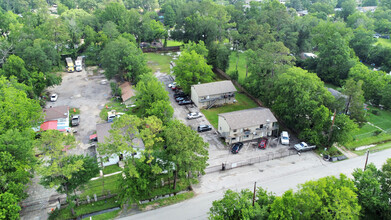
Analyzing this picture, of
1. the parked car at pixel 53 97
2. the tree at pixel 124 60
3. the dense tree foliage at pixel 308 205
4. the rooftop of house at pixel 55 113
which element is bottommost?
the parked car at pixel 53 97

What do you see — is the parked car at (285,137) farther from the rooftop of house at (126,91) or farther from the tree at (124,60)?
the tree at (124,60)

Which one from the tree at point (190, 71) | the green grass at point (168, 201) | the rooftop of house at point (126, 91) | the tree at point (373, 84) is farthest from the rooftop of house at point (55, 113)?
the tree at point (373, 84)

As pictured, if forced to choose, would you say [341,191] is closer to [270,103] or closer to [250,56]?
[270,103]

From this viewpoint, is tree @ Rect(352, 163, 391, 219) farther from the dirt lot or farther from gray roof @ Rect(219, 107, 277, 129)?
the dirt lot

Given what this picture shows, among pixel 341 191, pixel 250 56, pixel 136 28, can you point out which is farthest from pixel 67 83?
pixel 341 191

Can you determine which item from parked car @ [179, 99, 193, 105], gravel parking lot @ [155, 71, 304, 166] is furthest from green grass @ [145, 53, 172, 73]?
gravel parking lot @ [155, 71, 304, 166]
